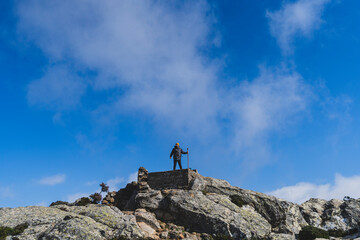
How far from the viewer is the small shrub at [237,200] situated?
3152 cm

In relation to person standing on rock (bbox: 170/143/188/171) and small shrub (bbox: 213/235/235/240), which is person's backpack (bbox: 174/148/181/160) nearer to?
person standing on rock (bbox: 170/143/188/171)

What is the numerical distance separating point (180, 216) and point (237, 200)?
821 cm

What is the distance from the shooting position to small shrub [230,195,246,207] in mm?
31522

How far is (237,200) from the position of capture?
31.9 meters

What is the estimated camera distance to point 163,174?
33.4 m

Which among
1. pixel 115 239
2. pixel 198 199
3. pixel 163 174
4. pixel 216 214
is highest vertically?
pixel 163 174

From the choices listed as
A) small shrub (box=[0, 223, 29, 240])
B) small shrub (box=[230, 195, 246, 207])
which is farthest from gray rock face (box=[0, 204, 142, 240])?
small shrub (box=[230, 195, 246, 207])

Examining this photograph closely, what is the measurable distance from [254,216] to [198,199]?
6.78 m

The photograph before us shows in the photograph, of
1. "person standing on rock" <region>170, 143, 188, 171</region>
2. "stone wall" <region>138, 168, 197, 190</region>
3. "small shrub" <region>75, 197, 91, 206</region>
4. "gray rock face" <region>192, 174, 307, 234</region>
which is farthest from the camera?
"person standing on rock" <region>170, 143, 188, 171</region>

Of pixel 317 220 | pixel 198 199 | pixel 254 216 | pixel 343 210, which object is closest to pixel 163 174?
pixel 198 199

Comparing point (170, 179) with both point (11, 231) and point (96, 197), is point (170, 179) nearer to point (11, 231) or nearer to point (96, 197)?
point (96, 197)

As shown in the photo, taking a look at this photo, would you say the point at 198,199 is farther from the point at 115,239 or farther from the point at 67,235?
the point at 67,235

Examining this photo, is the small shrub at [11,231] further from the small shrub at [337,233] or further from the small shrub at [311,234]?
the small shrub at [337,233]

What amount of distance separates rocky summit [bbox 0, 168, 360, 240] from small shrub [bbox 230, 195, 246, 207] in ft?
0.31
